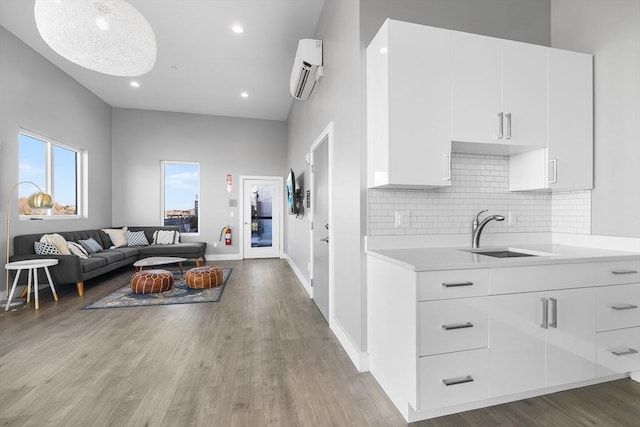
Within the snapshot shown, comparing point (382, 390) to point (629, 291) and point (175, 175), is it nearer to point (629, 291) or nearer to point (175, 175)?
point (629, 291)

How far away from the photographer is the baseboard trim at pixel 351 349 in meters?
2.08

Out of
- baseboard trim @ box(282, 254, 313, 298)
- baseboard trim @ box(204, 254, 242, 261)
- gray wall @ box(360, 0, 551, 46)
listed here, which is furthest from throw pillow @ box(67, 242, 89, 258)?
gray wall @ box(360, 0, 551, 46)

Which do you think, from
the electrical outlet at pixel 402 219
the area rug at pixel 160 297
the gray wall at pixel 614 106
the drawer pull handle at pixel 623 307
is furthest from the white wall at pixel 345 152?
the area rug at pixel 160 297

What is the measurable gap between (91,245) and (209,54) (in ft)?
12.3

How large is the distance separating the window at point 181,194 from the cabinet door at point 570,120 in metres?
6.66

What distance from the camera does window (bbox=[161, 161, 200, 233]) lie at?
6866mm

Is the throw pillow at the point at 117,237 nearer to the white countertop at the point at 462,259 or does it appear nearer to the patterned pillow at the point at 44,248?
the patterned pillow at the point at 44,248

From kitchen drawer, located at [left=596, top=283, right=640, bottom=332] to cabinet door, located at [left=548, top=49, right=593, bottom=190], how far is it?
0.75 metres

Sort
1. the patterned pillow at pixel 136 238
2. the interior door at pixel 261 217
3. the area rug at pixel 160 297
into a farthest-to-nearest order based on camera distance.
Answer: the interior door at pixel 261 217 → the patterned pillow at pixel 136 238 → the area rug at pixel 160 297

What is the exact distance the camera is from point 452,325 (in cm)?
153

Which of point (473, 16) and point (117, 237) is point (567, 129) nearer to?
point (473, 16)

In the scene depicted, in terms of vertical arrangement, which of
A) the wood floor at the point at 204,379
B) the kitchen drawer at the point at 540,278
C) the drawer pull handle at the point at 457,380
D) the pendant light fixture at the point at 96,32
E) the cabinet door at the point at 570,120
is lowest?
the wood floor at the point at 204,379

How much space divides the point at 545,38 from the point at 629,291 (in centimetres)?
206

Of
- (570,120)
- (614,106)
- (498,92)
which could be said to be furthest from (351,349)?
(614,106)
